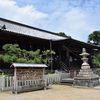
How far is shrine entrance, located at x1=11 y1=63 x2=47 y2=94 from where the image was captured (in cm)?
871

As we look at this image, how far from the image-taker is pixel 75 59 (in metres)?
28.0

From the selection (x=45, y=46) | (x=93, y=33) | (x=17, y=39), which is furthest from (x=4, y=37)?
(x=93, y=33)

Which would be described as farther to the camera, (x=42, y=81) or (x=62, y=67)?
(x=62, y=67)

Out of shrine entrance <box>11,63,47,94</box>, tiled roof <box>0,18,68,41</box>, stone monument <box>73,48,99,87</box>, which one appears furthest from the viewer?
tiled roof <box>0,18,68,41</box>

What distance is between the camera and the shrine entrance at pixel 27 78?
8.71 meters

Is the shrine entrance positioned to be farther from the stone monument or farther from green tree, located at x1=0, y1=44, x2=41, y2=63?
the stone monument

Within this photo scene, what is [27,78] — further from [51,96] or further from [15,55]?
[51,96]

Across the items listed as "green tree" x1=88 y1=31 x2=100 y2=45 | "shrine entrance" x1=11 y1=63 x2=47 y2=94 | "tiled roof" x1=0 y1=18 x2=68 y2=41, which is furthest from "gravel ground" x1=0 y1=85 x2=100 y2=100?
"green tree" x1=88 y1=31 x2=100 y2=45

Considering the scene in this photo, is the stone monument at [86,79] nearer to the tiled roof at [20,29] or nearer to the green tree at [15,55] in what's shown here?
the green tree at [15,55]

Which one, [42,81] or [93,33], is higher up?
[93,33]

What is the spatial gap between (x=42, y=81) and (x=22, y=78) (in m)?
1.81

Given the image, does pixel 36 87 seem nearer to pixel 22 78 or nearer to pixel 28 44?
pixel 22 78

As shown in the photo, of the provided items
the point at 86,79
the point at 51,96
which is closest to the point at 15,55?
the point at 51,96

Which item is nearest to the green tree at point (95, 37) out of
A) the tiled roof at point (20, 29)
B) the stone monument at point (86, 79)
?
the tiled roof at point (20, 29)
